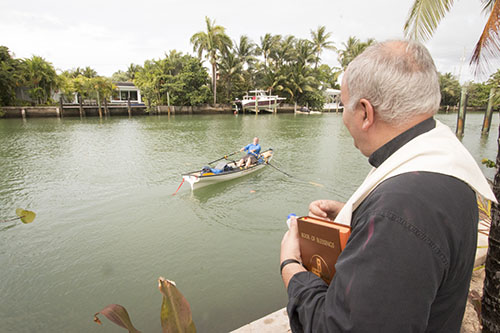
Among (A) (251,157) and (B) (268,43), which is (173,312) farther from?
(B) (268,43)

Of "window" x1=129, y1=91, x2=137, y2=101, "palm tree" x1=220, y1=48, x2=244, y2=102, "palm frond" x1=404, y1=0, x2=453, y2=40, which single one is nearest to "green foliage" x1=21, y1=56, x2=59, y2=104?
"window" x1=129, y1=91, x2=137, y2=101

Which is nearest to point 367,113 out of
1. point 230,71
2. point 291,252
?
point 291,252

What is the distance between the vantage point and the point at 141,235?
716 cm

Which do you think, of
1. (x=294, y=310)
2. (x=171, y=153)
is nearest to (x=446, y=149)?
(x=294, y=310)

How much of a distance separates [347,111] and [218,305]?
4.56 metres

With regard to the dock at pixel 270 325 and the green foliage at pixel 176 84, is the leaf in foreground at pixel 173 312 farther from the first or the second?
the green foliage at pixel 176 84

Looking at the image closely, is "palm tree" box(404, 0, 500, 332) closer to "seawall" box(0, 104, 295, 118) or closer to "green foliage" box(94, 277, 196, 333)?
"green foliage" box(94, 277, 196, 333)

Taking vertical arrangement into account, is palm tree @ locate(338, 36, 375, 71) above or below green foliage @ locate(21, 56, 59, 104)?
above

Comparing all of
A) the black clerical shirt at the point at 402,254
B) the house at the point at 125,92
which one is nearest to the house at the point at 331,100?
the house at the point at 125,92

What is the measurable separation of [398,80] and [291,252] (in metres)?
0.89

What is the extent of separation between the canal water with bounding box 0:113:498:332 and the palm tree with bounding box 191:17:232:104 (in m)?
34.1

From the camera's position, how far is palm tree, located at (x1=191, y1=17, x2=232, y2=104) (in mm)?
43062

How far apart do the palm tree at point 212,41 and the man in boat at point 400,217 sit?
46868 millimetres

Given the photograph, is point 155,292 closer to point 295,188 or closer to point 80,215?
point 80,215
